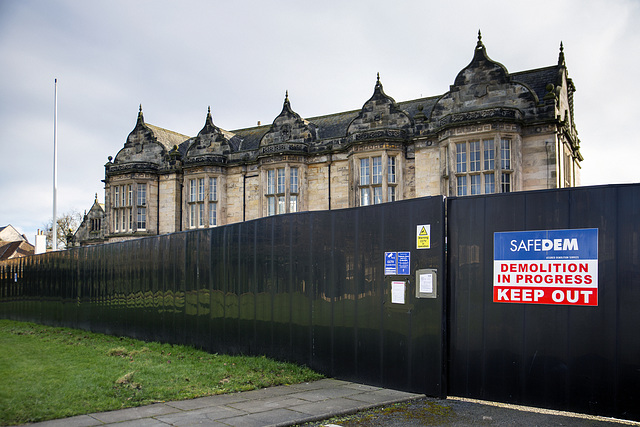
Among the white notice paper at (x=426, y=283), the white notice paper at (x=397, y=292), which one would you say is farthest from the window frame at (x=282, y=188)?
the white notice paper at (x=426, y=283)

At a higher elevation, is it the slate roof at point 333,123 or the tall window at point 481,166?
the slate roof at point 333,123

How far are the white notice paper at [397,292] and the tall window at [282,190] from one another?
48.0ft

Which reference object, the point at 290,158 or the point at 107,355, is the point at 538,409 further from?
the point at 290,158

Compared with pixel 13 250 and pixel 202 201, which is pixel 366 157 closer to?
pixel 202 201

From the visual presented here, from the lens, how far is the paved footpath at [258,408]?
5840 millimetres

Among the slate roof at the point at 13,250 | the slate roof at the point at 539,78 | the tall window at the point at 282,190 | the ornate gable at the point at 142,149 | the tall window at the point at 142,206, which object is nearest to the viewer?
the slate roof at the point at 539,78

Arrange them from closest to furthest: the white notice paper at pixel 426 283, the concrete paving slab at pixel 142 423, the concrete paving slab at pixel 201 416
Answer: the concrete paving slab at pixel 142 423 → the concrete paving slab at pixel 201 416 → the white notice paper at pixel 426 283

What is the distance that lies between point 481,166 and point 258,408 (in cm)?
1297

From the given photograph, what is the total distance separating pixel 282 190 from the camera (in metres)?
22.4

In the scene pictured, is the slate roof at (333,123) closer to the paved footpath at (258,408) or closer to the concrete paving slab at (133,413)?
the paved footpath at (258,408)

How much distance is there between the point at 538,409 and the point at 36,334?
14210 mm

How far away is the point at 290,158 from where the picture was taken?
22.2 m

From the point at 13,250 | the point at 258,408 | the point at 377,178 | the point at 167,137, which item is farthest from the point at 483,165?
the point at 13,250

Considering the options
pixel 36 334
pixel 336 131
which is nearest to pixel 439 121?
pixel 336 131
